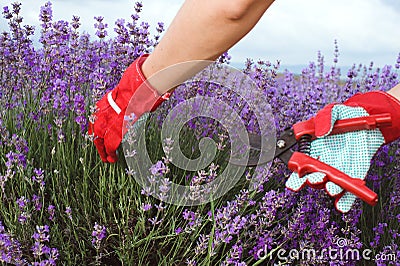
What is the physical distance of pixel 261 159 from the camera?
1.86m

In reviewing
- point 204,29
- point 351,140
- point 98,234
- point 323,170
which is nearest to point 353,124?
point 351,140

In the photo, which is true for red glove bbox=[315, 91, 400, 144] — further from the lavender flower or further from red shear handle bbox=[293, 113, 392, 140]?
the lavender flower

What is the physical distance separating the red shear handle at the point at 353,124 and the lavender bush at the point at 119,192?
289 millimetres

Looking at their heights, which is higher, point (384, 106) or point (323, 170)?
point (384, 106)

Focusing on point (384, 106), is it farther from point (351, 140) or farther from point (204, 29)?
point (204, 29)

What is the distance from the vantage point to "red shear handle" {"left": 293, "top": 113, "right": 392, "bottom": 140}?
1.77 m

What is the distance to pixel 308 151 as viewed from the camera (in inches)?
72.0

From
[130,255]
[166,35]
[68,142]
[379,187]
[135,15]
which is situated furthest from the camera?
[379,187]

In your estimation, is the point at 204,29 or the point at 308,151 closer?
the point at 204,29

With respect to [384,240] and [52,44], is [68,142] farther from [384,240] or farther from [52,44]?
[384,240]

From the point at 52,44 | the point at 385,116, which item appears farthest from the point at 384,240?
the point at 52,44

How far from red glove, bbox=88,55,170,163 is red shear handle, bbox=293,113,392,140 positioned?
48 cm

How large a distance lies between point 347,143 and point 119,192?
806 mm

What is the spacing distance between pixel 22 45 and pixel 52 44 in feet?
0.94
